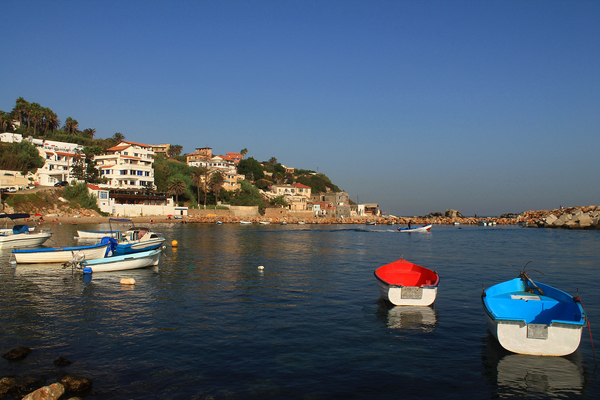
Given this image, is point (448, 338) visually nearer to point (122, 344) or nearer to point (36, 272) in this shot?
point (122, 344)

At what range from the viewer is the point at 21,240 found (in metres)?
34.9

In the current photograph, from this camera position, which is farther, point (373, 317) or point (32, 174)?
point (32, 174)

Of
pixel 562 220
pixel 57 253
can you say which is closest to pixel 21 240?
pixel 57 253

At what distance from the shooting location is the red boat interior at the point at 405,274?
17984mm

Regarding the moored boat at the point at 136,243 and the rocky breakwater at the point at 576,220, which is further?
the rocky breakwater at the point at 576,220

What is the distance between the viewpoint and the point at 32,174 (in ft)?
262

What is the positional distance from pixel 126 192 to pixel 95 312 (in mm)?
73424

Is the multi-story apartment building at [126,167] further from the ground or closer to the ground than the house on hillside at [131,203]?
further from the ground

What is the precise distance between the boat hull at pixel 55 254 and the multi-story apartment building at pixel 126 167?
59673mm

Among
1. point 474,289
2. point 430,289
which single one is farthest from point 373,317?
point 474,289

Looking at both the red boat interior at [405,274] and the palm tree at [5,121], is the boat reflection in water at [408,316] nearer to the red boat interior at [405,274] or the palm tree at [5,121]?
the red boat interior at [405,274]

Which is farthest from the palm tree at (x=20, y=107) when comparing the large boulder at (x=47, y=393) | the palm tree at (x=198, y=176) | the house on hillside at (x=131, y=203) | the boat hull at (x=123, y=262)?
the large boulder at (x=47, y=393)

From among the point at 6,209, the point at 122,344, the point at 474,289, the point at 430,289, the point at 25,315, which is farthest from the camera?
the point at 6,209

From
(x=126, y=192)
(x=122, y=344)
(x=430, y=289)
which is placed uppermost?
(x=126, y=192)
